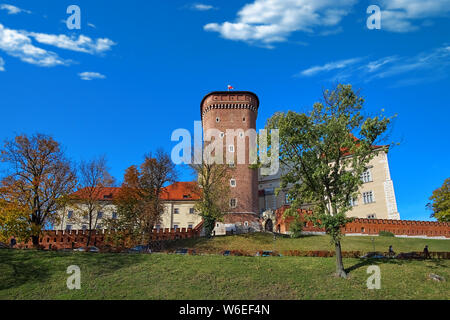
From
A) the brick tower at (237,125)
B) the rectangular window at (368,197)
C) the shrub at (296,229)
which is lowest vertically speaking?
the shrub at (296,229)

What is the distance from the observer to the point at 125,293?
53.0 ft

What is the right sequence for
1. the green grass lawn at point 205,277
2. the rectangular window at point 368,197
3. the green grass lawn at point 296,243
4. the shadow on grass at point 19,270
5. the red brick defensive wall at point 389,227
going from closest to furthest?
the green grass lawn at point 205,277 → the shadow on grass at point 19,270 → the green grass lawn at point 296,243 → the red brick defensive wall at point 389,227 → the rectangular window at point 368,197

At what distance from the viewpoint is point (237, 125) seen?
4553 cm

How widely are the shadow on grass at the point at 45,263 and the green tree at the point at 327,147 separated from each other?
13.1m

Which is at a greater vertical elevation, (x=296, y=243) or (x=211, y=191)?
(x=211, y=191)

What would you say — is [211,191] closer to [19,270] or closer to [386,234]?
[19,270]

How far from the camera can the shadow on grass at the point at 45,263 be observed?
A: 724 inches

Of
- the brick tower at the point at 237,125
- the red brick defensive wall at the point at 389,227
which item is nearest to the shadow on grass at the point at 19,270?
the brick tower at the point at 237,125

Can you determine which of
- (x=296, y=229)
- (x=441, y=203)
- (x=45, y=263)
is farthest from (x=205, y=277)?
(x=441, y=203)

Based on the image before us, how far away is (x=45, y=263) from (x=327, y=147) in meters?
21.4

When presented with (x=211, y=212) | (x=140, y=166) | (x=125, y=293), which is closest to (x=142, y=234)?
(x=211, y=212)

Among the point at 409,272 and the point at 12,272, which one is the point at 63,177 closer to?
the point at 12,272

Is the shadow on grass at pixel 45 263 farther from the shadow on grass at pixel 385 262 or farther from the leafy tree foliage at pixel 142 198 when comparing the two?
the shadow on grass at pixel 385 262

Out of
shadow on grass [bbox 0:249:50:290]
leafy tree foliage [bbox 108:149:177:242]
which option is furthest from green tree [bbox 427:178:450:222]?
shadow on grass [bbox 0:249:50:290]
